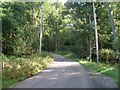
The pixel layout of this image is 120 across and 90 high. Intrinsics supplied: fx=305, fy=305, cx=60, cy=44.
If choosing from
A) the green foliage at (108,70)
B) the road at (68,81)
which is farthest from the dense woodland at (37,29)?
the road at (68,81)

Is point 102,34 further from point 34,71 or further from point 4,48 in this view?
point 34,71

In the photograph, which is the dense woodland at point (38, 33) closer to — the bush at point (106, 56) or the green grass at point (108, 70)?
the bush at point (106, 56)

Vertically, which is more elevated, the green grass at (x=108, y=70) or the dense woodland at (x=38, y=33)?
the dense woodland at (x=38, y=33)

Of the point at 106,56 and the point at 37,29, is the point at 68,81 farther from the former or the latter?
the point at 37,29

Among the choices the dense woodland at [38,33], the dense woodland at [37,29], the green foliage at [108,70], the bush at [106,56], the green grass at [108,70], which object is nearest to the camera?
the green foliage at [108,70]

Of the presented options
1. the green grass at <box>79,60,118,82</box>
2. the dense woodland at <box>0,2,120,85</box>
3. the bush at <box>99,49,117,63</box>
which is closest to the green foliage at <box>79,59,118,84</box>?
the green grass at <box>79,60,118,82</box>

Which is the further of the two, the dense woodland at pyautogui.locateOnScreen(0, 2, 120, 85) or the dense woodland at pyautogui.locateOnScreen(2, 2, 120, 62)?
the dense woodland at pyautogui.locateOnScreen(2, 2, 120, 62)

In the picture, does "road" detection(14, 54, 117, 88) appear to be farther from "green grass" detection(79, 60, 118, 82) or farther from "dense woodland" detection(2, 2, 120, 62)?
"dense woodland" detection(2, 2, 120, 62)

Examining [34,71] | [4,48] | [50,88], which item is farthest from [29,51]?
[50,88]

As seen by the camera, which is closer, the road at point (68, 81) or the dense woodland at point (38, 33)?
the road at point (68, 81)

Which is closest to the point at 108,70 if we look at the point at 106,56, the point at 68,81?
the point at 68,81

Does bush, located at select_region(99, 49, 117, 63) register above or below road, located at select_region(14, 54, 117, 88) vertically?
above

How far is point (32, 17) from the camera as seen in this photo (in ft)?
156

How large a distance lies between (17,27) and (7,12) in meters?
4.05
